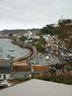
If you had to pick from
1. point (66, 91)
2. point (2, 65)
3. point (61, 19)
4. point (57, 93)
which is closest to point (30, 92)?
point (57, 93)

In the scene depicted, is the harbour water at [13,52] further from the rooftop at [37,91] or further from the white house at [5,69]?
the rooftop at [37,91]

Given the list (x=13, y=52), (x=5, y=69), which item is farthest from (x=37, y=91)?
(x=13, y=52)

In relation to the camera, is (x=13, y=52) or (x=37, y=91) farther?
(x=13, y=52)

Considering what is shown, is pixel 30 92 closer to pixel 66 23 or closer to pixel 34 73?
pixel 66 23

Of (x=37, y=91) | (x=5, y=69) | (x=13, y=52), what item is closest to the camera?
(x=37, y=91)

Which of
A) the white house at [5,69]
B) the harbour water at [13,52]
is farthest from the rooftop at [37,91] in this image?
the harbour water at [13,52]

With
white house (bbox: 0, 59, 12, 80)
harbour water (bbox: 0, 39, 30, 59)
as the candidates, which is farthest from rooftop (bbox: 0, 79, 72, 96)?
harbour water (bbox: 0, 39, 30, 59)

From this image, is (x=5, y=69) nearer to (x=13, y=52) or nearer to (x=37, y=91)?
(x=37, y=91)

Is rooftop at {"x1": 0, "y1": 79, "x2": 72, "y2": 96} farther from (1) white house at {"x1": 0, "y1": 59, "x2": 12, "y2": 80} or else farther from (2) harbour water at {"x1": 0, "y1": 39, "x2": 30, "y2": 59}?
(2) harbour water at {"x1": 0, "y1": 39, "x2": 30, "y2": 59}

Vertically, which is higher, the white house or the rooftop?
the rooftop

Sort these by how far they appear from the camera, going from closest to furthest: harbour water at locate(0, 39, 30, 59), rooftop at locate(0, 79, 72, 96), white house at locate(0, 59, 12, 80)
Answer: rooftop at locate(0, 79, 72, 96) → white house at locate(0, 59, 12, 80) → harbour water at locate(0, 39, 30, 59)

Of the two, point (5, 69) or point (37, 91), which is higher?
point (37, 91)
